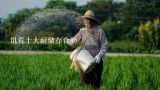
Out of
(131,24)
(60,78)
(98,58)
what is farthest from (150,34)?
(98,58)

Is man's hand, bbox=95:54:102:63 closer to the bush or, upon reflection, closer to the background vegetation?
the background vegetation

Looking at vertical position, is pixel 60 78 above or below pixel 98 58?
below

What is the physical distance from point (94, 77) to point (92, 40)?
0.37 m

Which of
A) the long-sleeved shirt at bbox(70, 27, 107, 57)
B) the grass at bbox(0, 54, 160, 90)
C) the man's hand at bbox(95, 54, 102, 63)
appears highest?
the long-sleeved shirt at bbox(70, 27, 107, 57)

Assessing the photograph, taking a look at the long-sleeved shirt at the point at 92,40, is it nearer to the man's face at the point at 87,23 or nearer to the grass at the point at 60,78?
the man's face at the point at 87,23

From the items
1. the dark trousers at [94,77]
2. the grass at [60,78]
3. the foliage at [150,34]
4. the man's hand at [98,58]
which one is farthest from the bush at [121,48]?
the man's hand at [98,58]

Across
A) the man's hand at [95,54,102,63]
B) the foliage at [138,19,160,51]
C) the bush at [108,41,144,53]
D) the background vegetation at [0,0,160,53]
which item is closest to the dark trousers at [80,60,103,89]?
the man's hand at [95,54,102,63]

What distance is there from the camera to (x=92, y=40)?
5.51m

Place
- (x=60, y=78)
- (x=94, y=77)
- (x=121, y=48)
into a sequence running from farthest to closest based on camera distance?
(x=121, y=48)
(x=60, y=78)
(x=94, y=77)

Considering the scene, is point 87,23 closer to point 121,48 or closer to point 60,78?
point 60,78

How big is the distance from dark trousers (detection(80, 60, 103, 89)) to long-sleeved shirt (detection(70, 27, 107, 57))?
0.44 feet

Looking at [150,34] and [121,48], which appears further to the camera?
[150,34]

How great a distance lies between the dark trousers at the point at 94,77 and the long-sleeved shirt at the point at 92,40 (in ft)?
0.44

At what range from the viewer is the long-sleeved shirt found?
551 centimetres
